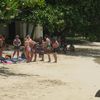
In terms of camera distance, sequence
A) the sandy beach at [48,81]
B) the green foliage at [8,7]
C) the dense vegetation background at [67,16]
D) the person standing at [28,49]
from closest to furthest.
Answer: the sandy beach at [48,81]
the green foliage at [8,7]
the person standing at [28,49]
the dense vegetation background at [67,16]

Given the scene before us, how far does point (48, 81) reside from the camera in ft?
61.3

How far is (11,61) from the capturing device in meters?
25.0

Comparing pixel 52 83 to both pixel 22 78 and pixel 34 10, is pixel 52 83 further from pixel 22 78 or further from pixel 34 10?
pixel 34 10

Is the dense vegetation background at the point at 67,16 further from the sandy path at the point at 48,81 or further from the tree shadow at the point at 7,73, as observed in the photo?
the tree shadow at the point at 7,73

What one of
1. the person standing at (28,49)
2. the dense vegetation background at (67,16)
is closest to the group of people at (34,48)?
the person standing at (28,49)

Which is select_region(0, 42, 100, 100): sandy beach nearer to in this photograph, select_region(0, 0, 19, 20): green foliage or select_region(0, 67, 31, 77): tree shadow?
select_region(0, 67, 31, 77): tree shadow

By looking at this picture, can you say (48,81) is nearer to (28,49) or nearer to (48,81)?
(48,81)

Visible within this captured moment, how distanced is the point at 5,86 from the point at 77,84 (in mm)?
3080

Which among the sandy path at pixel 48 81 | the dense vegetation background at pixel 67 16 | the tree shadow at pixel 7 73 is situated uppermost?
the dense vegetation background at pixel 67 16

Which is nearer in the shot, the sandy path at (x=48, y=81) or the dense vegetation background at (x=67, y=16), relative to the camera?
the sandy path at (x=48, y=81)

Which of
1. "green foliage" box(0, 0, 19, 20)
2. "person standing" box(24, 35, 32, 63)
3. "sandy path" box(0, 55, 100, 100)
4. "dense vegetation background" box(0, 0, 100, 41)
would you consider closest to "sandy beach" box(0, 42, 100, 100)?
"sandy path" box(0, 55, 100, 100)

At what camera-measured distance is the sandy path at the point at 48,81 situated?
15367mm

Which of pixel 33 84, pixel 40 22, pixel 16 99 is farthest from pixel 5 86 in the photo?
pixel 40 22

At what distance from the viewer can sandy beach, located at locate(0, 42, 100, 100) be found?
15367mm
